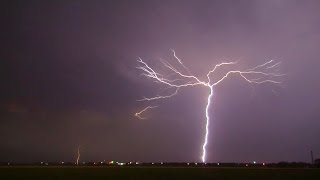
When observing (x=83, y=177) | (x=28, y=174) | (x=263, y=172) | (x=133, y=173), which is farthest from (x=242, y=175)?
(x=28, y=174)

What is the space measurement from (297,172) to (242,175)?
6.86 metres

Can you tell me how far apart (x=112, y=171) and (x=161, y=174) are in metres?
5.74

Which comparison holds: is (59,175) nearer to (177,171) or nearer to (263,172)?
(177,171)

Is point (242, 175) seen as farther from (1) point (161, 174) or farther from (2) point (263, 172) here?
(1) point (161, 174)

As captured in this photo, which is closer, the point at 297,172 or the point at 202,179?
the point at 202,179

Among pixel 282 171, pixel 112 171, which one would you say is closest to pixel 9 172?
pixel 112 171

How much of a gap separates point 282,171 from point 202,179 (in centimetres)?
1008

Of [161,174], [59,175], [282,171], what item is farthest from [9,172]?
[282,171]

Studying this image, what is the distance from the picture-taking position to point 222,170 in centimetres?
5341

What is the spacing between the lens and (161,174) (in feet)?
160

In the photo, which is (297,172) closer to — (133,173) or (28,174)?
(133,173)

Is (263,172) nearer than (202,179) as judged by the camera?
No

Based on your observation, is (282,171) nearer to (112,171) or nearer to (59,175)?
(112,171)

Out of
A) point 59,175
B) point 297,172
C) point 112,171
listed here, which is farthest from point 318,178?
point 59,175
